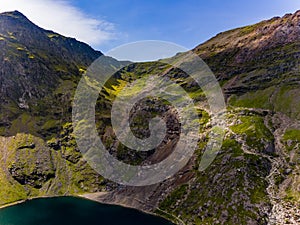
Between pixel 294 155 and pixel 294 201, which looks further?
pixel 294 155

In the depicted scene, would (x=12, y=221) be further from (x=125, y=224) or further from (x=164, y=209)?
(x=164, y=209)

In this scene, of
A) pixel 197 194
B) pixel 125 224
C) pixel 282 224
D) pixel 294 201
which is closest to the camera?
pixel 282 224

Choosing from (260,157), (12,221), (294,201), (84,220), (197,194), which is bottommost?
(12,221)

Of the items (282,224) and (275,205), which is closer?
(282,224)

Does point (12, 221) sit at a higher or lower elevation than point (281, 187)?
lower

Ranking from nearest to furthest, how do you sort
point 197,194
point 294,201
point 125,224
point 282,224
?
point 282,224 → point 294,201 → point 125,224 → point 197,194

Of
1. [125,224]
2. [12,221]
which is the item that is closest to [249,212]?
[125,224]

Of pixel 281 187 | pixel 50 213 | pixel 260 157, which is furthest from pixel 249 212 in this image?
pixel 50 213

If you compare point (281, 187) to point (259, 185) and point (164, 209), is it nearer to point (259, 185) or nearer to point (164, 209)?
point (259, 185)

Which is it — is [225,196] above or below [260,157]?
below
